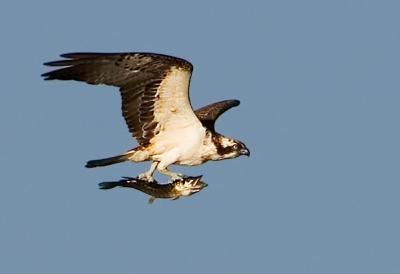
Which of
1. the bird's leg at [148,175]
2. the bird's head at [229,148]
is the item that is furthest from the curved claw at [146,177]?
the bird's head at [229,148]

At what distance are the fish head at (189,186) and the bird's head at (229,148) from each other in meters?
1.08

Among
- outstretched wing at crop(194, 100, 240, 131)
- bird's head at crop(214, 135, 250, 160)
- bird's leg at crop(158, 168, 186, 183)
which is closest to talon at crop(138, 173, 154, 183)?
bird's leg at crop(158, 168, 186, 183)

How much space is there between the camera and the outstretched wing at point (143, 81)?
24438mm

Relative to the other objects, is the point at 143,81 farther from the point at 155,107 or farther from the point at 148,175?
the point at 148,175

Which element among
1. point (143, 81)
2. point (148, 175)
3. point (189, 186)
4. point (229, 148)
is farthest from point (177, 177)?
point (143, 81)

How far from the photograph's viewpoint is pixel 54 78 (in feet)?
80.3

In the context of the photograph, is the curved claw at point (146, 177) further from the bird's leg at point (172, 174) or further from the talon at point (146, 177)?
the bird's leg at point (172, 174)

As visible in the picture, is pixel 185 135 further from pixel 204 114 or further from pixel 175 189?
pixel 204 114

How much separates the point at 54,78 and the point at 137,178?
6.79 ft

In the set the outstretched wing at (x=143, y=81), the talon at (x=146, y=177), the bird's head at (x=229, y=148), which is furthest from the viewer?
the bird's head at (x=229, y=148)

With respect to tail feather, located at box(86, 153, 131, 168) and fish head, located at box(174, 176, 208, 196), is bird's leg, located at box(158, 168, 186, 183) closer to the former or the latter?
fish head, located at box(174, 176, 208, 196)

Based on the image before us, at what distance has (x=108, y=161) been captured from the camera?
2559 centimetres

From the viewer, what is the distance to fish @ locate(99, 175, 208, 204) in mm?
25109

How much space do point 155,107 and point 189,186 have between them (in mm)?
1300
